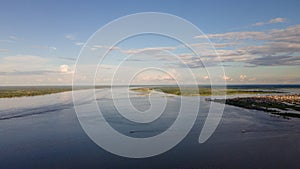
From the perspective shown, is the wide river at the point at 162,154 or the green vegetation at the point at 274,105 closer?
the wide river at the point at 162,154

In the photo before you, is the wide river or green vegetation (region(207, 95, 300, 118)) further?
green vegetation (region(207, 95, 300, 118))

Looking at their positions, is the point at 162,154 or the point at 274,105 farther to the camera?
the point at 274,105

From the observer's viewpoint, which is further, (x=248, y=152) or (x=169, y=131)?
(x=169, y=131)

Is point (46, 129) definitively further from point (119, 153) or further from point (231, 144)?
point (231, 144)

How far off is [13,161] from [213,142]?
755 cm

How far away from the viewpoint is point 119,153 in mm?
9438

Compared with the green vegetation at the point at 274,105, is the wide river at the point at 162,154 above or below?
below

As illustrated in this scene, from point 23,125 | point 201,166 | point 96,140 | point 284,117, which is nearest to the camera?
point 201,166

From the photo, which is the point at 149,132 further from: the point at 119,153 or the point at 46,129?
the point at 46,129

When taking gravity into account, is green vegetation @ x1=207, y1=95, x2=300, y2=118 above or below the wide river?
above

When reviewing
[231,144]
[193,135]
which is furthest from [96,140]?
[231,144]

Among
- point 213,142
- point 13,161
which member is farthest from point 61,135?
point 213,142

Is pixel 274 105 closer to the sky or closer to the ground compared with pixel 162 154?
closer to the sky

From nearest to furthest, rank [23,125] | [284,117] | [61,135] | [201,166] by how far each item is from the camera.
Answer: [201,166] < [61,135] < [23,125] < [284,117]
